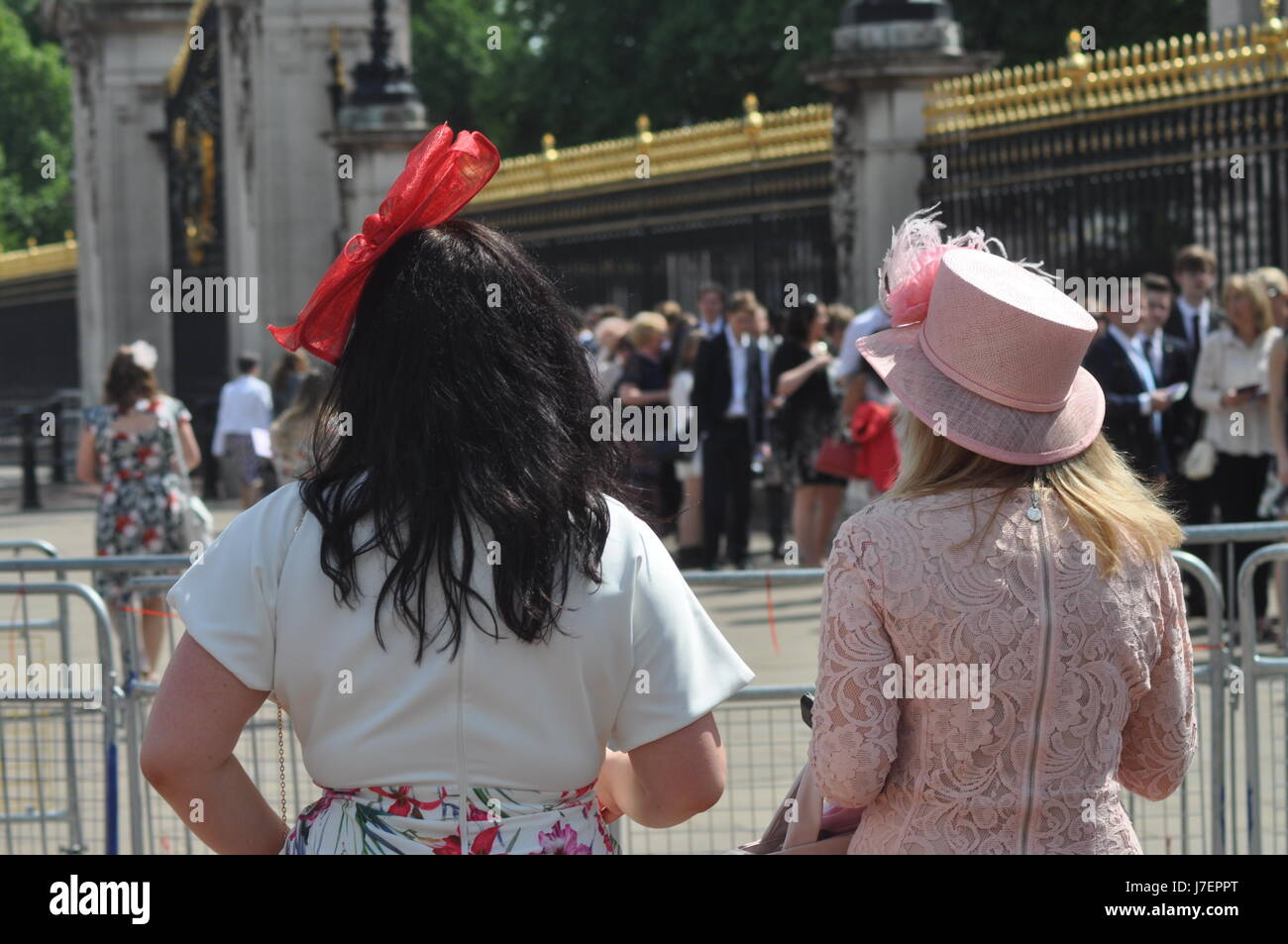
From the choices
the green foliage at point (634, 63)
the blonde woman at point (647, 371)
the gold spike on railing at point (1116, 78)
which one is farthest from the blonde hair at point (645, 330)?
the green foliage at point (634, 63)

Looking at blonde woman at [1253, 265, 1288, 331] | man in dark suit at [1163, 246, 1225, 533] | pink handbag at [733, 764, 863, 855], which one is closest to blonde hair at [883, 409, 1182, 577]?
pink handbag at [733, 764, 863, 855]

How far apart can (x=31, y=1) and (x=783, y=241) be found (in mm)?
53926

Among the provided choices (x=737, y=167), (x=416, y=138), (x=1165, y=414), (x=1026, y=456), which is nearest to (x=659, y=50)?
(x=416, y=138)

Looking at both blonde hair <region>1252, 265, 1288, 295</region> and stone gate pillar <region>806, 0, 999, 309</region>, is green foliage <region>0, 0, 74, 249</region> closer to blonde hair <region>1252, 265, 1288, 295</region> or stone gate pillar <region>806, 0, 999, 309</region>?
stone gate pillar <region>806, 0, 999, 309</region>

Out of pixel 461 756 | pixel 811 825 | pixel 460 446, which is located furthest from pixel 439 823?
pixel 811 825

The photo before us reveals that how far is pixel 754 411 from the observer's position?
1235cm

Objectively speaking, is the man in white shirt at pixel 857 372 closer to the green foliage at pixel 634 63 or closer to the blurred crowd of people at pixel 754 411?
the blurred crowd of people at pixel 754 411

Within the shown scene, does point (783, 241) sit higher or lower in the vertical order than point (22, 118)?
lower

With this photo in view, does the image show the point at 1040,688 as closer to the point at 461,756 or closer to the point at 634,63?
the point at 461,756

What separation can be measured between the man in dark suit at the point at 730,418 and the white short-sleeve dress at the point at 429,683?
9.70 meters

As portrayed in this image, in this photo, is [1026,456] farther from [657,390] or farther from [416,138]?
[416,138]

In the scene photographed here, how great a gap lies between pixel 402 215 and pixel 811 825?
3.47 feet

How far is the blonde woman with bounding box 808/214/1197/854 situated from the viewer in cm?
273

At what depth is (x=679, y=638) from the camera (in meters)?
2.56
